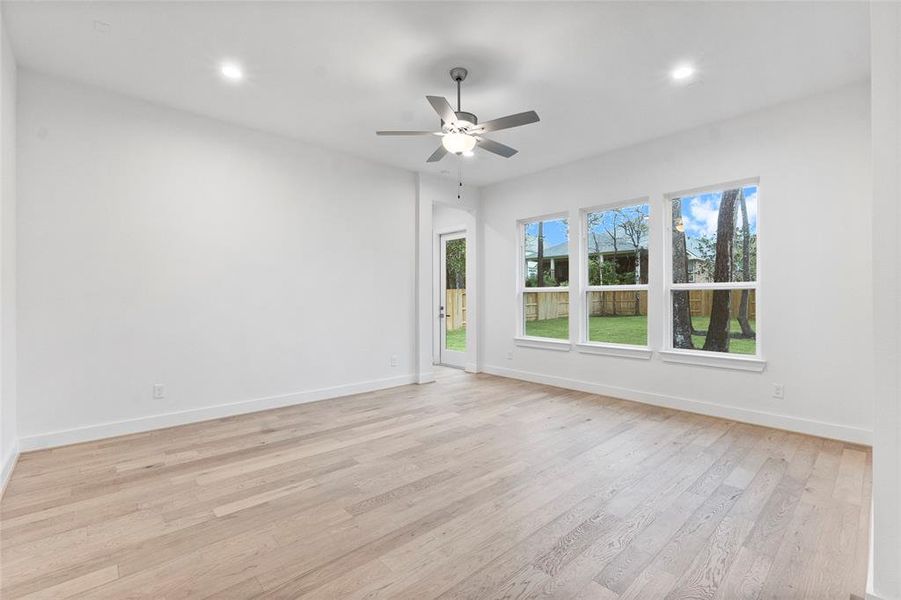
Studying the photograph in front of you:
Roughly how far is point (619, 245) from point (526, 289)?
1.46m

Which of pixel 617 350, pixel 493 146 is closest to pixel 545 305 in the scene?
pixel 617 350

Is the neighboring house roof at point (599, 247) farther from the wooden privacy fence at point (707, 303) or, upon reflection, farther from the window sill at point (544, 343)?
the window sill at point (544, 343)

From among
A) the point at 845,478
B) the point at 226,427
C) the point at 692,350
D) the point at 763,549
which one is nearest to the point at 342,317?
the point at 226,427

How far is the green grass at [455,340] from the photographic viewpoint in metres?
7.43

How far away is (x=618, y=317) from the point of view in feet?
16.8

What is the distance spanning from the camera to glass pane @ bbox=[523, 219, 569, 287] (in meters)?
5.68

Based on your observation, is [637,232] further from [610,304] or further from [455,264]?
[455,264]

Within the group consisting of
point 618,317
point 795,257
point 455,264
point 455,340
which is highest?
point 455,264

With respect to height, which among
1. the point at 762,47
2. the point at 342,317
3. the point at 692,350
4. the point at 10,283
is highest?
the point at 762,47

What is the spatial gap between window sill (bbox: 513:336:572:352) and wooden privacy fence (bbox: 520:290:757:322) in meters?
0.33

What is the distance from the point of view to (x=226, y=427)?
3.83 metres

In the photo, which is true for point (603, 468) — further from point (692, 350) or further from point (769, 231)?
point (769, 231)

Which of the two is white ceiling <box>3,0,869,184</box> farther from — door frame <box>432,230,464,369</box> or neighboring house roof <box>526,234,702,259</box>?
door frame <box>432,230,464,369</box>

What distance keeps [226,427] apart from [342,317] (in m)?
1.72
